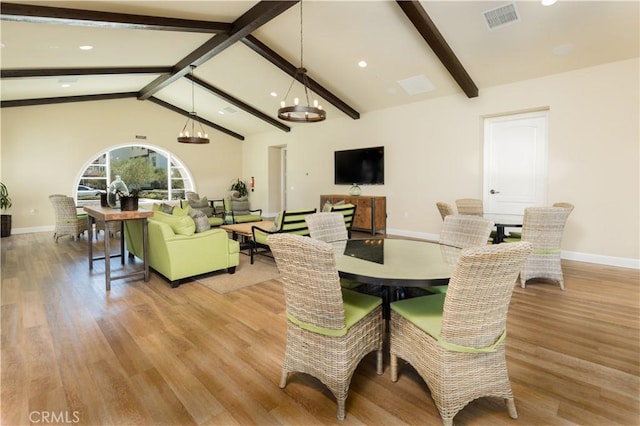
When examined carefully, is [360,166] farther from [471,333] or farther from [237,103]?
[471,333]

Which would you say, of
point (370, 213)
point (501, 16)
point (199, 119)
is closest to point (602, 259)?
point (501, 16)

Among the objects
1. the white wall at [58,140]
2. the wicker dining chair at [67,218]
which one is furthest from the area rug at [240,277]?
the white wall at [58,140]

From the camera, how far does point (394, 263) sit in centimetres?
210

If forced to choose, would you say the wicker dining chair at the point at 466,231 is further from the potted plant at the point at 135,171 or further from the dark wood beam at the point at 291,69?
the potted plant at the point at 135,171

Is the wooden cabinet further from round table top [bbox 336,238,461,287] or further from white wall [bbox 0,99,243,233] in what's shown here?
white wall [bbox 0,99,243,233]

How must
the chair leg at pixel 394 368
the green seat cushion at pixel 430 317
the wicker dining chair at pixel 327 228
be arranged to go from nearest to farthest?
1. the green seat cushion at pixel 430 317
2. the chair leg at pixel 394 368
3. the wicker dining chair at pixel 327 228

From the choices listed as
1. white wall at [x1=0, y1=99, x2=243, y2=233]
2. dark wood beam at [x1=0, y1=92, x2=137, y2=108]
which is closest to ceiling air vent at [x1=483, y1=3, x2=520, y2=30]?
dark wood beam at [x1=0, y1=92, x2=137, y2=108]

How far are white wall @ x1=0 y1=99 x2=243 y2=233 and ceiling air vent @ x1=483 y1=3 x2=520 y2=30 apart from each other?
8.74m

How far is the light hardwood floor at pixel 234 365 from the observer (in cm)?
175

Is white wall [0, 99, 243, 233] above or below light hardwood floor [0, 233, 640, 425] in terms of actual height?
above

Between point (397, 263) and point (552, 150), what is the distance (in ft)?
14.9

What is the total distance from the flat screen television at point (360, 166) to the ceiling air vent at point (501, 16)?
3.38m

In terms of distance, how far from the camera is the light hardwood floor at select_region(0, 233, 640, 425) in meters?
1.75

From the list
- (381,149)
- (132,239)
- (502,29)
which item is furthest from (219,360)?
(381,149)
